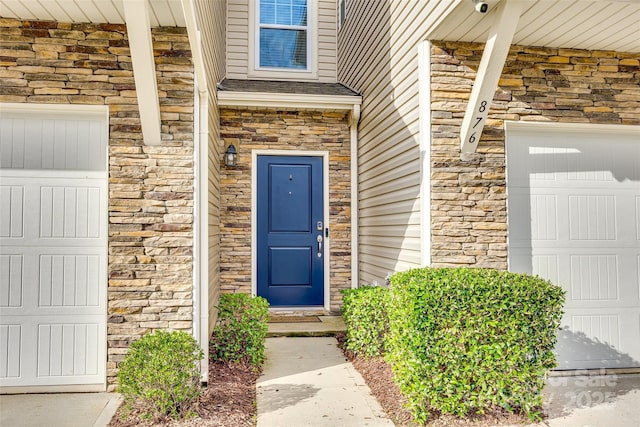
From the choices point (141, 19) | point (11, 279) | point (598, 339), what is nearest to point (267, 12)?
point (141, 19)

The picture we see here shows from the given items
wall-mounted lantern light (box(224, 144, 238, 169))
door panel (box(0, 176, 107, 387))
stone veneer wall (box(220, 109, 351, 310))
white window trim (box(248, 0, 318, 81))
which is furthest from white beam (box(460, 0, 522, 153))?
white window trim (box(248, 0, 318, 81))

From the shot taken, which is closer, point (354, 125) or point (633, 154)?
point (633, 154)

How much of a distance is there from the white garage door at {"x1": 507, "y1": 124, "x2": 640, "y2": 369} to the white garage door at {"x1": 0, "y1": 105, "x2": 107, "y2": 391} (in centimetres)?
330

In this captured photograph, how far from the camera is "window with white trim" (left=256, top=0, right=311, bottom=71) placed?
6770mm

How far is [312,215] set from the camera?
612cm

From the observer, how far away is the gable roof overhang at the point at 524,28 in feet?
10.3

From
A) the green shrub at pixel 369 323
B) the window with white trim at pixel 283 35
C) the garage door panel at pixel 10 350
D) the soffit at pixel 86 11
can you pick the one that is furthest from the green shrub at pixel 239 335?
the window with white trim at pixel 283 35

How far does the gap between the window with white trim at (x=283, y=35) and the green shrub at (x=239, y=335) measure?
3954mm

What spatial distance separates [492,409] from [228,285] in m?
3.67

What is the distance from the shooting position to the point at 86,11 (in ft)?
10.7

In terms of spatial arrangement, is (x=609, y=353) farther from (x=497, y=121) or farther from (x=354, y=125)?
(x=354, y=125)

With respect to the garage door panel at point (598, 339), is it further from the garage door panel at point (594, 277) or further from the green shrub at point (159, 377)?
the green shrub at point (159, 377)

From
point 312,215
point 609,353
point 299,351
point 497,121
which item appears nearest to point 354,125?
point 312,215

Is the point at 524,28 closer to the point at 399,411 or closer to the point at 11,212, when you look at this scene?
the point at 399,411
